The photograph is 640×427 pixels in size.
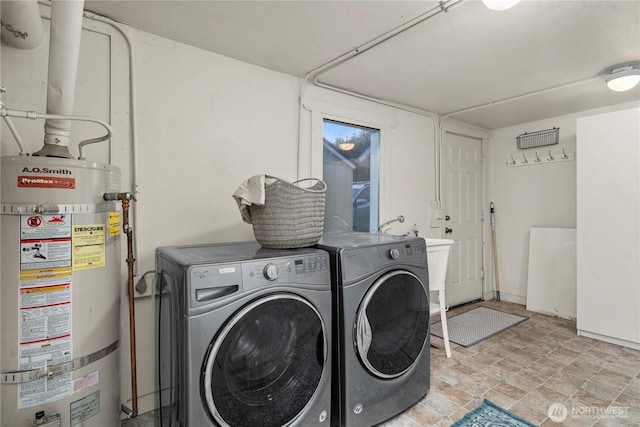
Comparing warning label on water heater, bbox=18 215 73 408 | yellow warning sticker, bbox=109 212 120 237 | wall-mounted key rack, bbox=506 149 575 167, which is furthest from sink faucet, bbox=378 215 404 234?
warning label on water heater, bbox=18 215 73 408

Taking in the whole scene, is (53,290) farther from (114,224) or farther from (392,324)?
(392,324)

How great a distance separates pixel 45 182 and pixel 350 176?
228cm

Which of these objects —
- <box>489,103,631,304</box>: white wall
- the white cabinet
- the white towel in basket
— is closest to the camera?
the white towel in basket

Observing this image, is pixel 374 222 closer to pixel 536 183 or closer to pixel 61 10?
pixel 536 183

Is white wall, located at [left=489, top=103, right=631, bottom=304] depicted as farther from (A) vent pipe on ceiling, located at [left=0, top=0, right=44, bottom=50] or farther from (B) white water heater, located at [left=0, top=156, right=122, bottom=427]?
(A) vent pipe on ceiling, located at [left=0, top=0, right=44, bottom=50]

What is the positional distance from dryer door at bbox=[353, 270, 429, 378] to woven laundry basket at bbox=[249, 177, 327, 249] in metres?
0.47

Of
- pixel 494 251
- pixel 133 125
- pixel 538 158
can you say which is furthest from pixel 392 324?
pixel 538 158

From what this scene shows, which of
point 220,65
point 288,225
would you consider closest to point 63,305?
point 288,225

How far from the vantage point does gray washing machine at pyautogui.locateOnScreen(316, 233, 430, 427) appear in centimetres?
165

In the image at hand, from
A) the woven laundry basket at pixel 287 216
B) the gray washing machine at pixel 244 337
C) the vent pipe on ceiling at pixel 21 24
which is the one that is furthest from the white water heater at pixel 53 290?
the woven laundry basket at pixel 287 216

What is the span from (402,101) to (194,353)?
115 inches

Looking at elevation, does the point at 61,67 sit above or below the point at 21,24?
below

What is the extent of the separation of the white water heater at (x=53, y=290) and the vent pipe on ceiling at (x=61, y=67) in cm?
19

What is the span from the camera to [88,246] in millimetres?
1402
